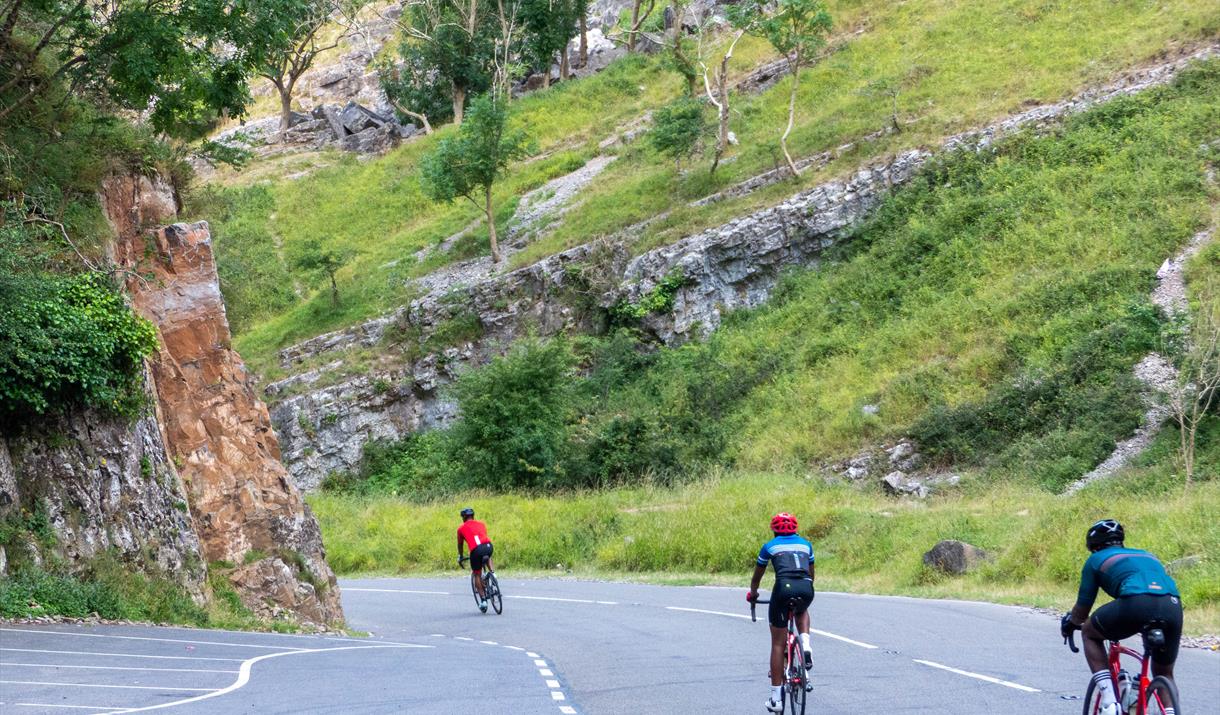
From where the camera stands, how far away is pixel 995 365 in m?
29.5

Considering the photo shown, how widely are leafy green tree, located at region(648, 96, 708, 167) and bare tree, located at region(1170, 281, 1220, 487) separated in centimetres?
2252

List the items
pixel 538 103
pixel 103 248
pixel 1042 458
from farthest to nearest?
pixel 538 103, pixel 1042 458, pixel 103 248

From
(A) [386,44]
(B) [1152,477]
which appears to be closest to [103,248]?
(B) [1152,477]

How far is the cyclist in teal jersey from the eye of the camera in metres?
6.37

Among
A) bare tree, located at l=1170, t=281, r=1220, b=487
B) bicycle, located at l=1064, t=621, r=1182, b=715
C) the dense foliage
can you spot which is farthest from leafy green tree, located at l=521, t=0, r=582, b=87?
bicycle, located at l=1064, t=621, r=1182, b=715

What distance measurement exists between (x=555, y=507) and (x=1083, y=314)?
1514 centimetres

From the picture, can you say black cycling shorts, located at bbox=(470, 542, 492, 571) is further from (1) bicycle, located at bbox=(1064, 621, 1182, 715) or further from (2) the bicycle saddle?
(2) the bicycle saddle

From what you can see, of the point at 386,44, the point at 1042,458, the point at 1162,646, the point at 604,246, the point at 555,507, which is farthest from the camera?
the point at 386,44

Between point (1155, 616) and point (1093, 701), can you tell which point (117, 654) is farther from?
point (1155, 616)

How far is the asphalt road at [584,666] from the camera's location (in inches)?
347

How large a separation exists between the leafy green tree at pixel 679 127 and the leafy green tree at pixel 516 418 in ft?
41.1

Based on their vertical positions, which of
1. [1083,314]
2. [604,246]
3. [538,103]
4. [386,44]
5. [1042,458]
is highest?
[386,44]

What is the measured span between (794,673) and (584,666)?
3.86 meters

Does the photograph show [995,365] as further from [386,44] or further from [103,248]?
[386,44]
